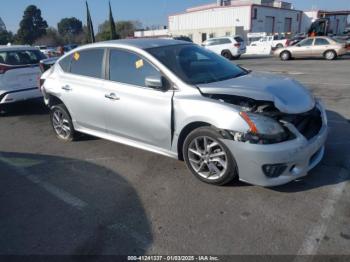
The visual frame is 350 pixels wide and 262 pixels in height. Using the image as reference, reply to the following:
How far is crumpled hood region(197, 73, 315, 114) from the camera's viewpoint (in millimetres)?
3578

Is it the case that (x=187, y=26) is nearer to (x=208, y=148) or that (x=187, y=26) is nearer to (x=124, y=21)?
Answer: (x=124, y=21)

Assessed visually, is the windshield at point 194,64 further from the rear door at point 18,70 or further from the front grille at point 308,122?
the rear door at point 18,70

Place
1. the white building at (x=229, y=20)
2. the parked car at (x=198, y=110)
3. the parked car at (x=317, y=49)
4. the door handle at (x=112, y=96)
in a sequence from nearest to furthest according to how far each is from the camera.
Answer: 1. the parked car at (x=198, y=110)
2. the door handle at (x=112, y=96)
3. the parked car at (x=317, y=49)
4. the white building at (x=229, y=20)

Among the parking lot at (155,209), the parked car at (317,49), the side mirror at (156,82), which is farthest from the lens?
the parked car at (317,49)

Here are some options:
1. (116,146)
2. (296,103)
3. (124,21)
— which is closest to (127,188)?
(116,146)

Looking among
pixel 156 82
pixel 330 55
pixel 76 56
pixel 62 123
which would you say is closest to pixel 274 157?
pixel 156 82

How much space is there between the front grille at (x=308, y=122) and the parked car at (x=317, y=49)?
17991 mm

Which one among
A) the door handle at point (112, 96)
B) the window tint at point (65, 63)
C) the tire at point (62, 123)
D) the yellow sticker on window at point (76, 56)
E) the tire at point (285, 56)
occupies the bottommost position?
the tire at point (285, 56)

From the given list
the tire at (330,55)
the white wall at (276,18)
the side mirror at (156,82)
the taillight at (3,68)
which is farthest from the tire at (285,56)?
the white wall at (276,18)

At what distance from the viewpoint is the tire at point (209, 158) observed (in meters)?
3.58

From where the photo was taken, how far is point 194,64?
4422mm

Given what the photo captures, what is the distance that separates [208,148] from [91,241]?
5.28ft

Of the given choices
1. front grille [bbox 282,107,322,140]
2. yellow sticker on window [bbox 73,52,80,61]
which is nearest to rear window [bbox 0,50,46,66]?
yellow sticker on window [bbox 73,52,80,61]

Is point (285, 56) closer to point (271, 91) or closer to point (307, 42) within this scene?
point (307, 42)
